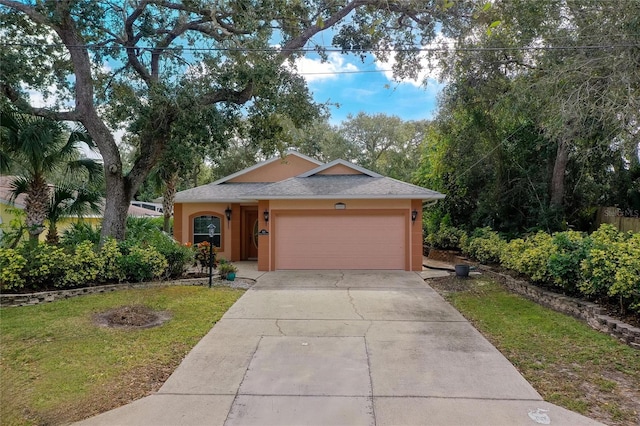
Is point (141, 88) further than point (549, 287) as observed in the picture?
Yes

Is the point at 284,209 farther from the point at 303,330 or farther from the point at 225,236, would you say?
the point at 303,330

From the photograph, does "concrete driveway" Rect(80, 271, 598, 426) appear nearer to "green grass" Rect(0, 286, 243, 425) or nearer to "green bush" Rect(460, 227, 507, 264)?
"green grass" Rect(0, 286, 243, 425)

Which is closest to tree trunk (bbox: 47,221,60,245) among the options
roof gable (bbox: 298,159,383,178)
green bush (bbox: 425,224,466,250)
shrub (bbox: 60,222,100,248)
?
shrub (bbox: 60,222,100,248)

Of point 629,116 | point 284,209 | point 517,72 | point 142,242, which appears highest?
point 517,72

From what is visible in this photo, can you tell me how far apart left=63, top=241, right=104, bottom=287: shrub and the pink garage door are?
17.1 ft

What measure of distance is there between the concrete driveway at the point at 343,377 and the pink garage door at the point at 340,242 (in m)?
5.13

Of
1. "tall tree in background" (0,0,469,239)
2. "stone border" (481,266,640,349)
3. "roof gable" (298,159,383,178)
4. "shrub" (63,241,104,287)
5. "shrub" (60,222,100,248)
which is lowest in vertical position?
"stone border" (481,266,640,349)

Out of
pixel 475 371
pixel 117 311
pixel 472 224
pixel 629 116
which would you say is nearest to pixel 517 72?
pixel 629 116

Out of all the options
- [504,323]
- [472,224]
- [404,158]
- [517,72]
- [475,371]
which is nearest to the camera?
[475,371]

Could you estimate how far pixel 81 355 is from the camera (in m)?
4.78

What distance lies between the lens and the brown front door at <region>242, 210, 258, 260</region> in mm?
15164

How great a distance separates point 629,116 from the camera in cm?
712

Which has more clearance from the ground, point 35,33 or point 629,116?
point 35,33

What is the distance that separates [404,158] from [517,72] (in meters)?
20.4
